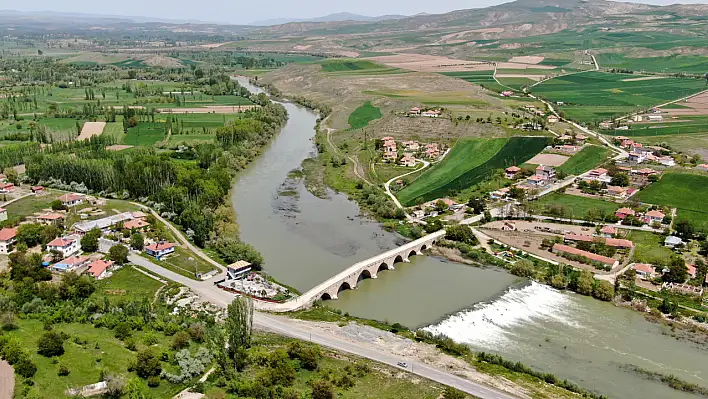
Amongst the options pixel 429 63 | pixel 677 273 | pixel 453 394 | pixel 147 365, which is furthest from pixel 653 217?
pixel 429 63

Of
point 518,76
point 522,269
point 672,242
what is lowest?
point 522,269

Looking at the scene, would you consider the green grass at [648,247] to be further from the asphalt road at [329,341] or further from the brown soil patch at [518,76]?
the brown soil patch at [518,76]

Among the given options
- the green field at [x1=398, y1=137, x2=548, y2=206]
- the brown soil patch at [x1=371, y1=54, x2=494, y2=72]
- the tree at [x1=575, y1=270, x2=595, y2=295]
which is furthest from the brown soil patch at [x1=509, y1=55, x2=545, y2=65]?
the tree at [x1=575, y1=270, x2=595, y2=295]

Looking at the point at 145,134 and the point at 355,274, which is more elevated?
the point at 145,134

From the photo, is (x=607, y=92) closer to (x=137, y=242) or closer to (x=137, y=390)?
(x=137, y=242)

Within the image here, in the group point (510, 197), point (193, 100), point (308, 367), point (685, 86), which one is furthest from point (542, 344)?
point (685, 86)

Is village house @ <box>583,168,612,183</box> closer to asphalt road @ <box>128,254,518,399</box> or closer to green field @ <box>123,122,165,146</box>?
asphalt road @ <box>128,254,518,399</box>
